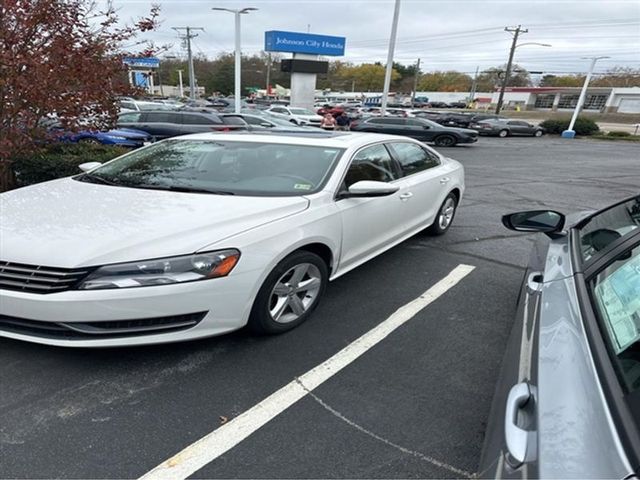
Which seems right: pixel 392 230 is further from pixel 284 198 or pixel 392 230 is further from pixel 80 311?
pixel 80 311

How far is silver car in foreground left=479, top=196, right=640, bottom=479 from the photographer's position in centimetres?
105

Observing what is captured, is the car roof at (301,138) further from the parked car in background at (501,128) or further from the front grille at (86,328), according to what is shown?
the parked car in background at (501,128)

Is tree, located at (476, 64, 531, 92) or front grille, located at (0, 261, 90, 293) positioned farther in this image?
tree, located at (476, 64, 531, 92)

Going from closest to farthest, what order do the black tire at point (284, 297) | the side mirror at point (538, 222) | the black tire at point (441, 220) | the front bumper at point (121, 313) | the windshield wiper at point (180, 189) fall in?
the front bumper at point (121, 313) → the side mirror at point (538, 222) → the black tire at point (284, 297) → the windshield wiper at point (180, 189) → the black tire at point (441, 220)

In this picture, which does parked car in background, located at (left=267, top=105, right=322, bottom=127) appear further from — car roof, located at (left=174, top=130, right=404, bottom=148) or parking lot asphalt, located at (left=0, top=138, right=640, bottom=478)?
parking lot asphalt, located at (left=0, top=138, right=640, bottom=478)

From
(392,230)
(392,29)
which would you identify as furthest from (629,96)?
(392,230)

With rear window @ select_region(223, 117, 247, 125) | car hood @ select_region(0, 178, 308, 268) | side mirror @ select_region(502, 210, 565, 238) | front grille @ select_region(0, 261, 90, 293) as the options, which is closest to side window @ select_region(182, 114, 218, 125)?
rear window @ select_region(223, 117, 247, 125)

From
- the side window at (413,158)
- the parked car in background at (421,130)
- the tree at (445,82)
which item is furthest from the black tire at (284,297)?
the tree at (445,82)

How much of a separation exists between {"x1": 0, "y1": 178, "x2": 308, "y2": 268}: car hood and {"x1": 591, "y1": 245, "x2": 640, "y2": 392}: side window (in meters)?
1.85

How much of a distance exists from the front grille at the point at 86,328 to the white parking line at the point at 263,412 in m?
0.67

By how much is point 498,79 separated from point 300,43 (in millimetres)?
76409

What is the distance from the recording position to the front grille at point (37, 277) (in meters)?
2.29

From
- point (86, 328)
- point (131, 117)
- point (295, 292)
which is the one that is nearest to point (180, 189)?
point (295, 292)

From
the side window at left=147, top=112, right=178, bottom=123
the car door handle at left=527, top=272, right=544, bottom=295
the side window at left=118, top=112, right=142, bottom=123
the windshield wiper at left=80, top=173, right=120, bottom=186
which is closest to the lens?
the car door handle at left=527, top=272, right=544, bottom=295
